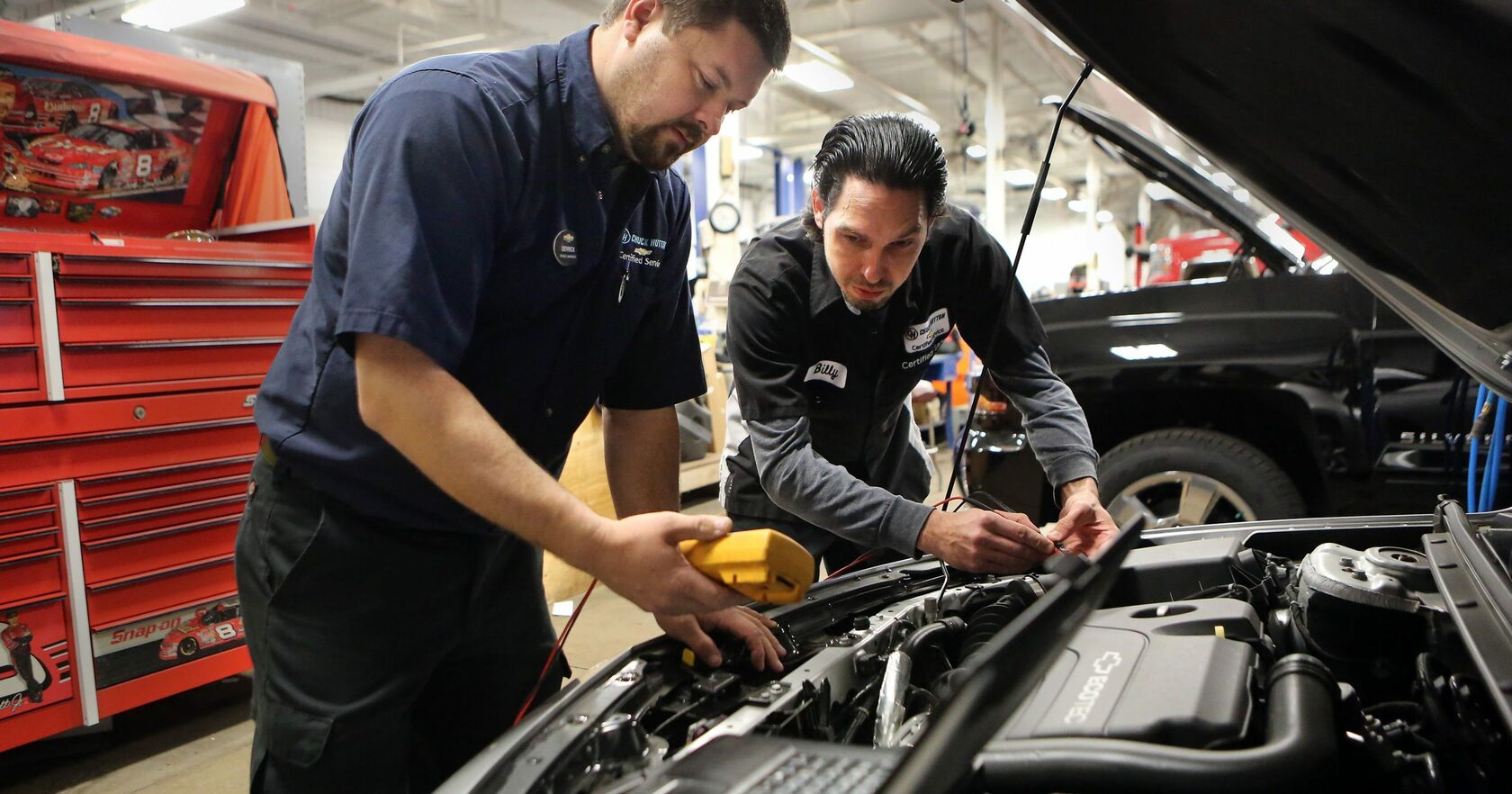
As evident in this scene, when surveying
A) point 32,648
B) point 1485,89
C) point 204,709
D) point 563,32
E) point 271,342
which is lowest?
point 204,709

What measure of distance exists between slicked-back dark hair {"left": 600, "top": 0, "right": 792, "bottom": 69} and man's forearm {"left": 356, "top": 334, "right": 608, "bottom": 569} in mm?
483

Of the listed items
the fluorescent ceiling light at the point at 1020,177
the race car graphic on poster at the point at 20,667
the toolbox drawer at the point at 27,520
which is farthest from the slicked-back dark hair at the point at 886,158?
the fluorescent ceiling light at the point at 1020,177

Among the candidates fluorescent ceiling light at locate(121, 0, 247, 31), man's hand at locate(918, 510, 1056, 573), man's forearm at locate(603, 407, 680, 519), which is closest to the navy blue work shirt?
man's forearm at locate(603, 407, 680, 519)

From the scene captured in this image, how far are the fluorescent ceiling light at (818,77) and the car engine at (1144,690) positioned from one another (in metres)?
8.58

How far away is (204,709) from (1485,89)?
3336 mm

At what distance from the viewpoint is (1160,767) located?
740 mm

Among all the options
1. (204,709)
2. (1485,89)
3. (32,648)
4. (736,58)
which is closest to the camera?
(1485,89)

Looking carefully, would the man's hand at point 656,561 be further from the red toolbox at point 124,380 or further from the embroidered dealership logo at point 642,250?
the red toolbox at point 124,380

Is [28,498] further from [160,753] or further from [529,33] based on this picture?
[529,33]

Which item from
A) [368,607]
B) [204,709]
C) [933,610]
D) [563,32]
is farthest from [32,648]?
[563,32]

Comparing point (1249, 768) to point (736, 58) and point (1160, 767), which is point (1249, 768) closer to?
point (1160, 767)

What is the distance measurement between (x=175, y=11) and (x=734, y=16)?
789 centimetres

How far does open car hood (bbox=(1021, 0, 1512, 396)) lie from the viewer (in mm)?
721

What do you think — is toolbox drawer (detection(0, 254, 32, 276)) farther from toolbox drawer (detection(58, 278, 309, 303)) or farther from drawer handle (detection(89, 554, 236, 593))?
drawer handle (detection(89, 554, 236, 593))
